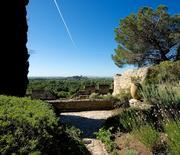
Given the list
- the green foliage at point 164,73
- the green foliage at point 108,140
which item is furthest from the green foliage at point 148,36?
the green foliage at point 108,140

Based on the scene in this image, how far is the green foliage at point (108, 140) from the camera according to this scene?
22.4 feet

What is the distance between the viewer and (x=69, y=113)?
46.8 feet

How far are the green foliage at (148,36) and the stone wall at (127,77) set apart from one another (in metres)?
5.62

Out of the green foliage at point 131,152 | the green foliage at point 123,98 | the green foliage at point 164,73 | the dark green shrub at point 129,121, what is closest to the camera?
the green foliage at point 131,152

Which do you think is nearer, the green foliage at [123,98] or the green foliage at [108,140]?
the green foliage at [108,140]

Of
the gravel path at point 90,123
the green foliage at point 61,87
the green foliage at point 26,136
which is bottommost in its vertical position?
the green foliage at point 61,87

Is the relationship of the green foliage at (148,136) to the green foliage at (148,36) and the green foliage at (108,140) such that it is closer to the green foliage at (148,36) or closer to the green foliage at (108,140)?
the green foliage at (108,140)

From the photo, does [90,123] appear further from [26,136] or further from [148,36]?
[148,36]

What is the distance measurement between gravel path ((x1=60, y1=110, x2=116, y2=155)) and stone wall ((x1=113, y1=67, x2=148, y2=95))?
156 inches

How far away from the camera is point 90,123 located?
11.5 m

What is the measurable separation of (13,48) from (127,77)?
881 centimetres

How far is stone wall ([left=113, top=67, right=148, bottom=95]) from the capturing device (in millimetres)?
17431

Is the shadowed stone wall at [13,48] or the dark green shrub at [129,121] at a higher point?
the shadowed stone wall at [13,48]

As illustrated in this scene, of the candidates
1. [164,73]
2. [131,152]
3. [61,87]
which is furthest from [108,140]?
[61,87]
